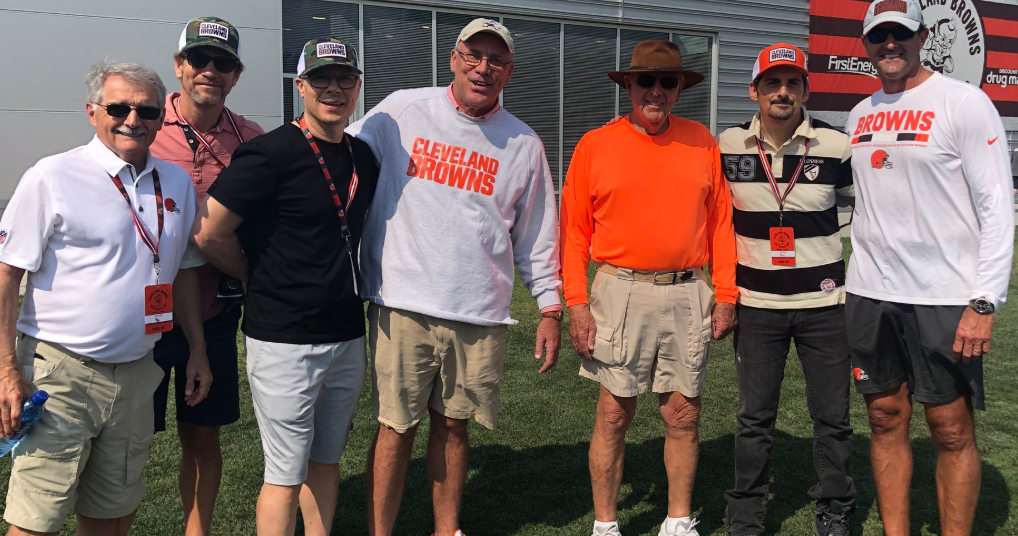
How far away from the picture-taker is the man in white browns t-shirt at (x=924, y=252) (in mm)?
2924

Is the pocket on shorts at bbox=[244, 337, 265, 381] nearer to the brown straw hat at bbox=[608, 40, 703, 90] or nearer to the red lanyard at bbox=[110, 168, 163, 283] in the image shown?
the red lanyard at bbox=[110, 168, 163, 283]

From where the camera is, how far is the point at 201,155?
2932 mm

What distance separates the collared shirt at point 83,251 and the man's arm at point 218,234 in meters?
0.17

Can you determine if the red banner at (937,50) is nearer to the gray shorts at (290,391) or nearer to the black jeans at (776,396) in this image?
the black jeans at (776,396)

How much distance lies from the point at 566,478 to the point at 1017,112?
716 inches

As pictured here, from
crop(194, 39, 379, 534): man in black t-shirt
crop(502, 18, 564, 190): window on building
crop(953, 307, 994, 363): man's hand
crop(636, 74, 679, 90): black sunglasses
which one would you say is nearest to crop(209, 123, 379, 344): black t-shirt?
crop(194, 39, 379, 534): man in black t-shirt

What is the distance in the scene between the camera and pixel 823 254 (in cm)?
333

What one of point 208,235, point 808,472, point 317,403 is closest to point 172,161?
point 208,235

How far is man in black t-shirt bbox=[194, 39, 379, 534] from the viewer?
2.60 meters

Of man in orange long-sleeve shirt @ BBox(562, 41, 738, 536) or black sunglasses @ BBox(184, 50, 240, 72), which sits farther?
man in orange long-sleeve shirt @ BBox(562, 41, 738, 536)

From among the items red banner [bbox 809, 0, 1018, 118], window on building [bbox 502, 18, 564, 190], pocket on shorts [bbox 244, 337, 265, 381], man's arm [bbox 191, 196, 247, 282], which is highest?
red banner [bbox 809, 0, 1018, 118]

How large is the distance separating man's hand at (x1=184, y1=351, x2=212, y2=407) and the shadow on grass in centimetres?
107

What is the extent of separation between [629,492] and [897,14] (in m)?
2.50

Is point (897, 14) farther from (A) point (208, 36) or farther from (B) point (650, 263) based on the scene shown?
(A) point (208, 36)
